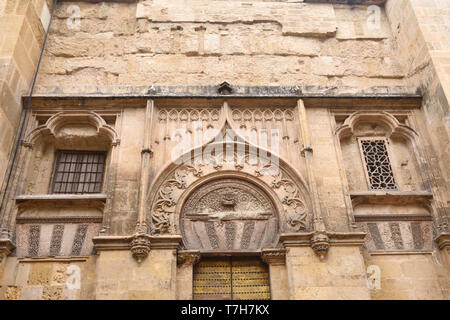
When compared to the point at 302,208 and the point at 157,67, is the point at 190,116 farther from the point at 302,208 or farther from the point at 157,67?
the point at 302,208

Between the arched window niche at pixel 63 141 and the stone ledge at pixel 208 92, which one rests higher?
the stone ledge at pixel 208 92

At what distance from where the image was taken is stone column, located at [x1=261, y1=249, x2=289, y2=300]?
6.02 meters

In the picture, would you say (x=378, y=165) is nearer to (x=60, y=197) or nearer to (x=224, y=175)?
(x=224, y=175)

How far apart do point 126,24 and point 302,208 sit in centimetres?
564

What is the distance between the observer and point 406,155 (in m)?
7.50

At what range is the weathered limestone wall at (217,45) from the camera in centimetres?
841

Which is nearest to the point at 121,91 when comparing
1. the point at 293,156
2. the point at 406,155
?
the point at 293,156

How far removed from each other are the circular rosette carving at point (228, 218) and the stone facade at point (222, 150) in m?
0.02

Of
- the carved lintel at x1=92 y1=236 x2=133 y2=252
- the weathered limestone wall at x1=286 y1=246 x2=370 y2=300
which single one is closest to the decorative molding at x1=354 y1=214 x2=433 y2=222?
the weathered limestone wall at x1=286 y1=246 x2=370 y2=300

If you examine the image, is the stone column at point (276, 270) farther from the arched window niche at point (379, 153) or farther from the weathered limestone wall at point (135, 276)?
the arched window niche at point (379, 153)

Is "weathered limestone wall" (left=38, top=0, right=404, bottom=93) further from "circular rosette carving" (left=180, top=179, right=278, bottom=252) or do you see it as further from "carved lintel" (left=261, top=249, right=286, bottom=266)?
"carved lintel" (left=261, top=249, right=286, bottom=266)

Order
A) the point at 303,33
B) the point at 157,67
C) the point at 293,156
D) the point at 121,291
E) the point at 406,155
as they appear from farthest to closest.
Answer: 1. the point at 303,33
2. the point at 157,67
3. the point at 406,155
4. the point at 293,156
5. the point at 121,291

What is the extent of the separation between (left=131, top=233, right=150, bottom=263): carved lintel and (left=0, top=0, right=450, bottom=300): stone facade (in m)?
0.02

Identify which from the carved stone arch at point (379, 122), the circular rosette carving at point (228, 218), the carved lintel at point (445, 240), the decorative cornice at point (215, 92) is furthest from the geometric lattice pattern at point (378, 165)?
the circular rosette carving at point (228, 218)
